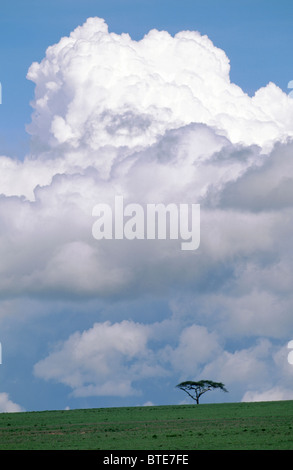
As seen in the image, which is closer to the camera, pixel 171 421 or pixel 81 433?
pixel 81 433

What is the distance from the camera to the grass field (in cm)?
7400

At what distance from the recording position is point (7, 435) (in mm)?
92125

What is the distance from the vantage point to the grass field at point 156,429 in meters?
74.0

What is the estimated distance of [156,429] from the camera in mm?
93500
